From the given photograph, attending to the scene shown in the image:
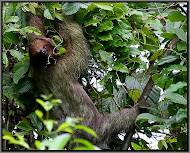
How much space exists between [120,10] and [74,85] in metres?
1.22

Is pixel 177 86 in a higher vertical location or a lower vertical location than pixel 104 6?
lower

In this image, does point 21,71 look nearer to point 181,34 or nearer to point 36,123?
point 36,123

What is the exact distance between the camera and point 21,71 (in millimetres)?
3400

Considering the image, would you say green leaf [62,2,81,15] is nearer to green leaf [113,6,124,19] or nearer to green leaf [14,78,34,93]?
green leaf [113,6,124,19]

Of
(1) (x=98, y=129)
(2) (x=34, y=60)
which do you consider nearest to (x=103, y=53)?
(2) (x=34, y=60)

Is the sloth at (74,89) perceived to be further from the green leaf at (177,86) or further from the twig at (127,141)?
the green leaf at (177,86)

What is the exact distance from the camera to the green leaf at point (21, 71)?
10.9ft

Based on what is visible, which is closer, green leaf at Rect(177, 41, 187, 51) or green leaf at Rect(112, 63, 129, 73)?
green leaf at Rect(177, 41, 187, 51)

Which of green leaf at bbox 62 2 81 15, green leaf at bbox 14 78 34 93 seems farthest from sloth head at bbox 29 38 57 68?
green leaf at bbox 62 2 81 15

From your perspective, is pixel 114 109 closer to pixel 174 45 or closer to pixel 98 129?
pixel 98 129

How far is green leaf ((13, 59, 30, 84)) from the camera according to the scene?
331 cm

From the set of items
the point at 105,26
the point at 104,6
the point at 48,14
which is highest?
the point at 104,6

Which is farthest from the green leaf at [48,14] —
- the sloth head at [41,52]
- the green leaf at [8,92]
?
the green leaf at [8,92]

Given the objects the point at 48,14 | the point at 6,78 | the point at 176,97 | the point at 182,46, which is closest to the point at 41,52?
the point at 48,14
